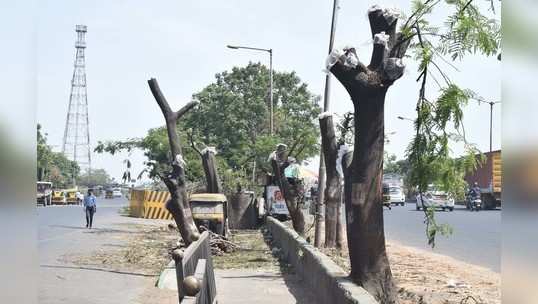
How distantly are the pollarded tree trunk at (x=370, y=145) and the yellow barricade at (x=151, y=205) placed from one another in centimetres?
2896

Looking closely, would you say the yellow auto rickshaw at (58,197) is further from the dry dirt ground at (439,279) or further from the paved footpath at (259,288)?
the paved footpath at (259,288)

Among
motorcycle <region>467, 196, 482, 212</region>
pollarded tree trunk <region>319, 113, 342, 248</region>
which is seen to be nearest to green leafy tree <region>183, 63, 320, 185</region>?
motorcycle <region>467, 196, 482, 212</region>

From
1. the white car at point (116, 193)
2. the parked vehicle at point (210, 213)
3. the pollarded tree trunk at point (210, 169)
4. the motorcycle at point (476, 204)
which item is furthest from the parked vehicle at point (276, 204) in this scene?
the white car at point (116, 193)

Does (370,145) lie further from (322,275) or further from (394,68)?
(322,275)

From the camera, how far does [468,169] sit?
283 inches

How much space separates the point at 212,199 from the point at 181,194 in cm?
268

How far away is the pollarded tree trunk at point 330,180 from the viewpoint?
13297mm

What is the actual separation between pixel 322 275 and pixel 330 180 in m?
5.60

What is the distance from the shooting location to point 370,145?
7.68m

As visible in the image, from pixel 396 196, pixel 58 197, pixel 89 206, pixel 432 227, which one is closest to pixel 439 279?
pixel 432 227

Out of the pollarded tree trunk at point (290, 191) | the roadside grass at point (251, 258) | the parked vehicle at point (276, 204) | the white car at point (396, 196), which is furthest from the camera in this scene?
the white car at point (396, 196)

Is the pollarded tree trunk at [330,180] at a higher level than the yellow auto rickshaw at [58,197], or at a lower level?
higher

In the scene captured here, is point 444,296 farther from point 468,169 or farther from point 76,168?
point 76,168
